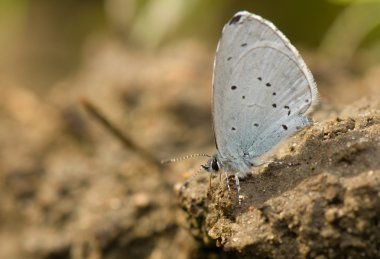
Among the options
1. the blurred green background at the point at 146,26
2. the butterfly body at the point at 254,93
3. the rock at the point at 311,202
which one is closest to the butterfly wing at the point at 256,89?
the butterfly body at the point at 254,93

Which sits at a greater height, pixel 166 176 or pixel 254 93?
pixel 166 176

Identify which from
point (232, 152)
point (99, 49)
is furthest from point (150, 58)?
point (232, 152)

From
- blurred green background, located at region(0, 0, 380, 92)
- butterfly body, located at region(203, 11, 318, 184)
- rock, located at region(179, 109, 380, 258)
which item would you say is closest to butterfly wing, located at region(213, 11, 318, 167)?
butterfly body, located at region(203, 11, 318, 184)

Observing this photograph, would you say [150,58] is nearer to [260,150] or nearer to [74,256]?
[74,256]

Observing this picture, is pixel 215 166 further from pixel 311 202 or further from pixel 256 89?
pixel 311 202

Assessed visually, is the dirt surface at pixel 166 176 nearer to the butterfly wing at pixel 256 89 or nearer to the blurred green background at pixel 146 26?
the butterfly wing at pixel 256 89

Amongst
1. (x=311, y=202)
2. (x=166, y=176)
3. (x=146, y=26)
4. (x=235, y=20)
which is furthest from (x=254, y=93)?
(x=146, y=26)
